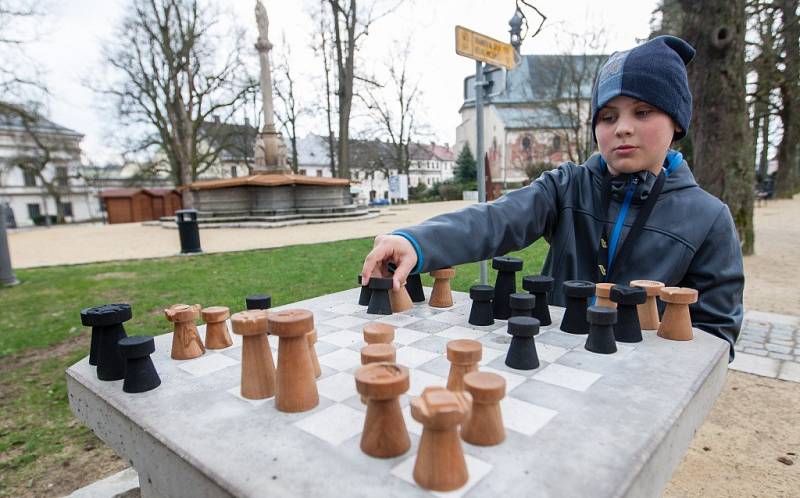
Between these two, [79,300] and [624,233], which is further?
[79,300]

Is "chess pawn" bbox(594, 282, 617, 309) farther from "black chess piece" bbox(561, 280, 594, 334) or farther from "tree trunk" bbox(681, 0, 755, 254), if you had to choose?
"tree trunk" bbox(681, 0, 755, 254)

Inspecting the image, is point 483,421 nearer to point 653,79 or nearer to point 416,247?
point 416,247

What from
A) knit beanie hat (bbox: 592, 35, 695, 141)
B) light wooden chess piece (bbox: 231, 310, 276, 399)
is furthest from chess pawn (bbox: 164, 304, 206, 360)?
knit beanie hat (bbox: 592, 35, 695, 141)

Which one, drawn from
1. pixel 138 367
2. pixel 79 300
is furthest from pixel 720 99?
pixel 79 300

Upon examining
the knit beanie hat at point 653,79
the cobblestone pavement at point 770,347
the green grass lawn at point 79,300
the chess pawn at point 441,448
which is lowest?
the cobblestone pavement at point 770,347

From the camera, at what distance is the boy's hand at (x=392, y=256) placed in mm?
1416

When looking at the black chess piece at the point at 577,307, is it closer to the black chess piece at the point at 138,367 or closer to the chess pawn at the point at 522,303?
the chess pawn at the point at 522,303

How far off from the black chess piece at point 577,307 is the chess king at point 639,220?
38 cm

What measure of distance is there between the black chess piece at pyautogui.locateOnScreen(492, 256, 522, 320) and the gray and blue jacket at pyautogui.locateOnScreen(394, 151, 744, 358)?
7 centimetres

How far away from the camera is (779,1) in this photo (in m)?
11.5

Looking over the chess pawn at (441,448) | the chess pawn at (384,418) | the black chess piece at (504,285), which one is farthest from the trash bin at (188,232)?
the chess pawn at (441,448)

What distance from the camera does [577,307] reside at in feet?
4.64

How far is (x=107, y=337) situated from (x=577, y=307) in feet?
4.52

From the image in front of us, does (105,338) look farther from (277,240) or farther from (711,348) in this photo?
(277,240)
